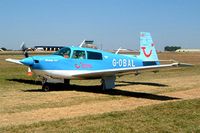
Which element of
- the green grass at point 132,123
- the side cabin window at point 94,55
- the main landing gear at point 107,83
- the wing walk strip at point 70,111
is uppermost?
the side cabin window at point 94,55

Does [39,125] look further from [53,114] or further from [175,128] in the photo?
[175,128]

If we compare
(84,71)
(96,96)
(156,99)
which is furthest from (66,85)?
(156,99)

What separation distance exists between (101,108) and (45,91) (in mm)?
4585

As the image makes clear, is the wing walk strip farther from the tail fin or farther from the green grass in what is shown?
the tail fin

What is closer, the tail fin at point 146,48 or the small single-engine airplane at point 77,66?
the small single-engine airplane at point 77,66

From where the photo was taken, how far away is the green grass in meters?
7.03

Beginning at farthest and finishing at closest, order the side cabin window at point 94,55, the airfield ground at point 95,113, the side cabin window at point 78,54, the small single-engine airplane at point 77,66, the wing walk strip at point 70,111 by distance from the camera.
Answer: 1. the side cabin window at point 94,55
2. the side cabin window at point 78,54
3. the small single-engine airplane at point 77,66
4. the wing walk strip at point 70,111
5. the airfield ground at point 95,113

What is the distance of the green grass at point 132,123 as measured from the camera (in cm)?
703

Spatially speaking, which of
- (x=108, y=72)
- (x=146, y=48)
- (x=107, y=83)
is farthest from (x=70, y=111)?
(x=146, y=48)

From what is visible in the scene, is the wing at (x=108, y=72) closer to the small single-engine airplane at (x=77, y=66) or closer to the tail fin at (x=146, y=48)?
the small single-engine airplane at (x=77, y=66)

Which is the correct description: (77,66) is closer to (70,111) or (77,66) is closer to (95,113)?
(70,111)

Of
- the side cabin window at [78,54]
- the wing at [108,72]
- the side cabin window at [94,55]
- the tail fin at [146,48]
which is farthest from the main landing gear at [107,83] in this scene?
the tail fin at [146,48]

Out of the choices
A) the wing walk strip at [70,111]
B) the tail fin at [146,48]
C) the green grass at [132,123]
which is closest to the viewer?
the green grass at [132,123]

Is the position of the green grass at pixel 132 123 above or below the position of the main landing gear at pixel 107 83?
below
